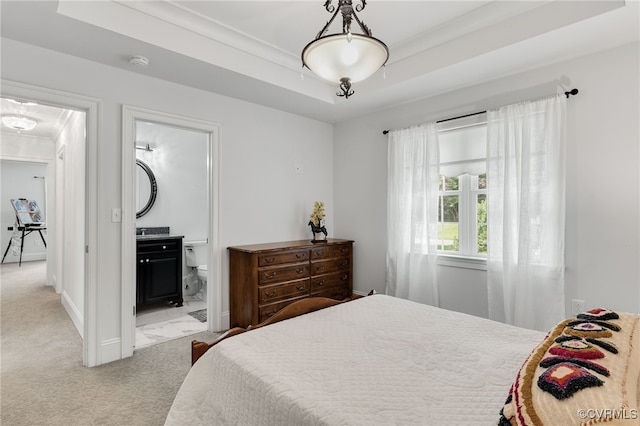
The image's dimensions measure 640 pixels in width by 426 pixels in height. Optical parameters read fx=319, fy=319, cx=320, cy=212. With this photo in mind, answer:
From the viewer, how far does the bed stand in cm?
105

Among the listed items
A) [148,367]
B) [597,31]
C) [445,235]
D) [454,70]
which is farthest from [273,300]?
[597,31]

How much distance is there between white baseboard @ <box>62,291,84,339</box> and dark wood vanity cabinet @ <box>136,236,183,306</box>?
0.59m

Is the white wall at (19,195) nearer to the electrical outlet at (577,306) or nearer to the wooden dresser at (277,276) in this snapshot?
the wooden dresser at (277,276)

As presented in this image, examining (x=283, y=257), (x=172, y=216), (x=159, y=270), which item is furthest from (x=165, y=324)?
(x=172, y=216)

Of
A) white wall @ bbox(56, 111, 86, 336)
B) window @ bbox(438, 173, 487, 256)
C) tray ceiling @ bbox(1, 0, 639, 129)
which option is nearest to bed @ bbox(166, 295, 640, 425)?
window @ bbox(438, 173, 487, 256)

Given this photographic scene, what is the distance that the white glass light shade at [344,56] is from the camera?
160cm

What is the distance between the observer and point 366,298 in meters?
2.40

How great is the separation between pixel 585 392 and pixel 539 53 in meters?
2.74

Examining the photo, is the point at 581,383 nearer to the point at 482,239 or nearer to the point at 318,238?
the point at 482,239

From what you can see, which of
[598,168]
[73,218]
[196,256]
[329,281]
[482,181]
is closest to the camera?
[598,168]

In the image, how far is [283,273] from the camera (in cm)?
345

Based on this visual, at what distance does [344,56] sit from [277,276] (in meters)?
2.35

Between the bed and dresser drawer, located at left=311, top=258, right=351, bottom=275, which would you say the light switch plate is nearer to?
the bed

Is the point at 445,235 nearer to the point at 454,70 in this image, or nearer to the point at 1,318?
the point at 454,70
